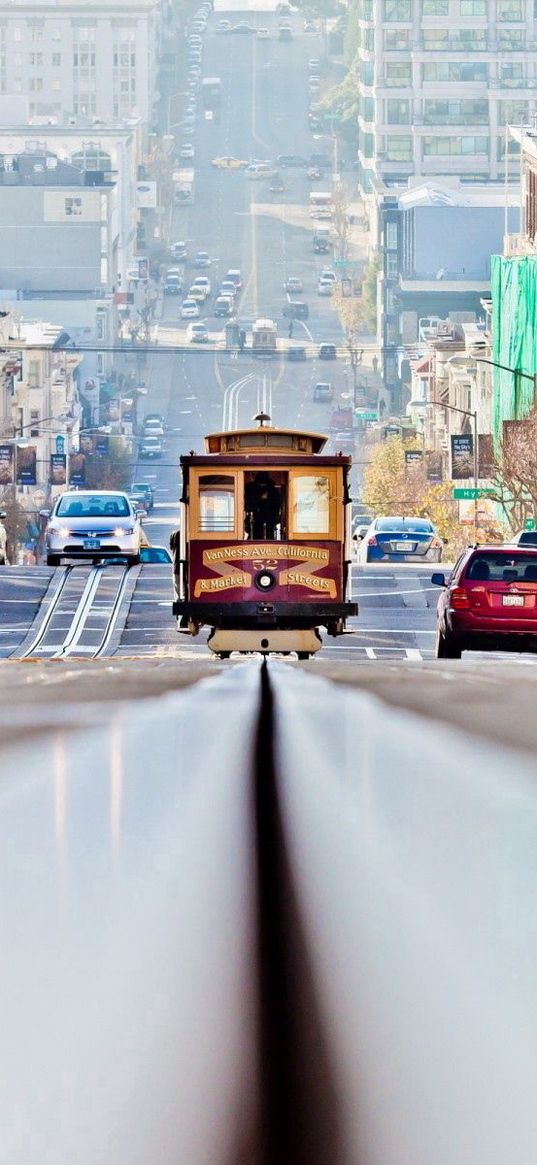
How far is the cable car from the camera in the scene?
26.8 m

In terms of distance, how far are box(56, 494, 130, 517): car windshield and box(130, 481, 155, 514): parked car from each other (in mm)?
95241

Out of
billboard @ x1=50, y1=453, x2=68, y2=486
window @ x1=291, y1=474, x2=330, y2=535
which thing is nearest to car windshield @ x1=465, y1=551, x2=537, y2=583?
window @ x1=291, y1=474, x2=330, y2=535

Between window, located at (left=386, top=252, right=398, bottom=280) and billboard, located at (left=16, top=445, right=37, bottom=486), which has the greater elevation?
window, located at (left=386, top=252, right=398, bottom=280)

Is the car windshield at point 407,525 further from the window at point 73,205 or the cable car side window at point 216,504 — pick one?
the window at point 73,205

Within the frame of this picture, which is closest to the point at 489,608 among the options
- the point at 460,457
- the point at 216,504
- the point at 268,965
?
the point at 216,504

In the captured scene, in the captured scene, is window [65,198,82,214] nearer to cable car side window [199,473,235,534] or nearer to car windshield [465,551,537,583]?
car windshield [465,551,537,583]

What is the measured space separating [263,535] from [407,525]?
94.4 ft

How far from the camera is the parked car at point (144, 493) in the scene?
142625 millimetres

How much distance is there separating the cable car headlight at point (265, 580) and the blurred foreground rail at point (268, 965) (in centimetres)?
1669

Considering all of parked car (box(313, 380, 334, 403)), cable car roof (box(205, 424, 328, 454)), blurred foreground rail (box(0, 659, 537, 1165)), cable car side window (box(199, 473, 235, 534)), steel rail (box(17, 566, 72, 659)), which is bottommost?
steel rail (box(17, 566, 72, 659))

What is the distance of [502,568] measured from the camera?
2820 cm

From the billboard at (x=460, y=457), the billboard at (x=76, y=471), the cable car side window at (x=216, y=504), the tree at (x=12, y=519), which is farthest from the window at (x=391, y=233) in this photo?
the cable car side window at (x=216, y=504)

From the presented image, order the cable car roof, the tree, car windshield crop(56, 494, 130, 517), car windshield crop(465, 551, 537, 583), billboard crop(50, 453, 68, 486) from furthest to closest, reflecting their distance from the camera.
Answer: billboard crop(50, 453, 68, 486) → the tree → car windshield crop(56, 494, 130, 517) → car windshield crop(465, 551, 537, 583) → the cable car roof

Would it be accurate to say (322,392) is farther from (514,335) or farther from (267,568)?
(267,568)
